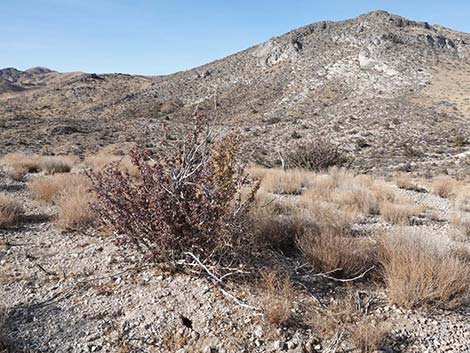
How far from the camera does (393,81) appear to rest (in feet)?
119

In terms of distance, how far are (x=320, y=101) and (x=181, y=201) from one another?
33.0m

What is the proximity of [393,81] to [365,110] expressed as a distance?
324 inches

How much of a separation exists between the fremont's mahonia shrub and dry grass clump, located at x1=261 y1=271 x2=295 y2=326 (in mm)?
561

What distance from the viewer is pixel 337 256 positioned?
4301mm

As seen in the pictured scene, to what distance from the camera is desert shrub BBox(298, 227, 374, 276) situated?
168 inches

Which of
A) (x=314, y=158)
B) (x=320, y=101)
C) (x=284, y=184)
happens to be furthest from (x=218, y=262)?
(x=320, y=101)

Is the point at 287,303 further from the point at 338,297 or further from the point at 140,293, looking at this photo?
the point at 140,293

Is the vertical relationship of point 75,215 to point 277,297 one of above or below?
above

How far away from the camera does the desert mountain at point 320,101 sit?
2403cm

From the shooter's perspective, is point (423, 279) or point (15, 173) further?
point (15, 173)

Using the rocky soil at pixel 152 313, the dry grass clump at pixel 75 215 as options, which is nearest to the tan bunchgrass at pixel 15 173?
the dry grass clump at pixel 75 215

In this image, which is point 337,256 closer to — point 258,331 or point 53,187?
point 258,331

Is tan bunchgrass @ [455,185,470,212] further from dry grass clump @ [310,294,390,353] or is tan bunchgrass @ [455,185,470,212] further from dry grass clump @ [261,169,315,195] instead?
dry grass clump @ [310,294,390,353]

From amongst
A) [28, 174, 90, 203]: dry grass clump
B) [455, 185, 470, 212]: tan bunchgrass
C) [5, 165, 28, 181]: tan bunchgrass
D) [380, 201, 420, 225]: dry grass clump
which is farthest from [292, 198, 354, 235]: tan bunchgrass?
[5, 165, 28, 181]: tan bunchgrass
